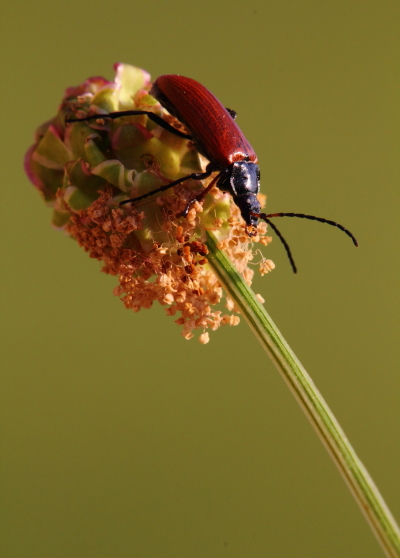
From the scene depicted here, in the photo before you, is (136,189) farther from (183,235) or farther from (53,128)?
(53,128)

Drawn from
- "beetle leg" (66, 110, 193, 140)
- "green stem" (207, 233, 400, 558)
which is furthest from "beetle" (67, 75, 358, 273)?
"green stem" (207, 233, 400, 558)

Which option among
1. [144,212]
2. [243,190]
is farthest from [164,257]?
[243,190]

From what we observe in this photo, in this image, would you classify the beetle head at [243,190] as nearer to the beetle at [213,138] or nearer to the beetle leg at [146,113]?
the beetle at [213,138]

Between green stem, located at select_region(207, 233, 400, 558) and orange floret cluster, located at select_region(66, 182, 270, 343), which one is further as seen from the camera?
orange floret cluster, located at select_region(66, 182, 270, 343)

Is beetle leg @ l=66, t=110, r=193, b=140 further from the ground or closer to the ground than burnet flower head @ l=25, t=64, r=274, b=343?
further from the ground

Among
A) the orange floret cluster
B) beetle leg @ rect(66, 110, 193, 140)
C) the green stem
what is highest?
beetle leg @ rect(66, 110, 193, 140)

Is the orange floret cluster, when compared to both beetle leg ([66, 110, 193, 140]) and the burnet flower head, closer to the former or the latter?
the burnet flower head

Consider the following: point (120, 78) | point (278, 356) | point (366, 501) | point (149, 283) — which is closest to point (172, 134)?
point (120, 78)
